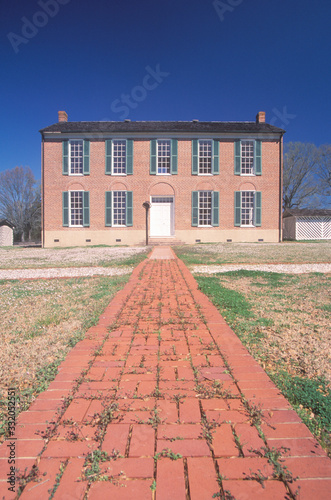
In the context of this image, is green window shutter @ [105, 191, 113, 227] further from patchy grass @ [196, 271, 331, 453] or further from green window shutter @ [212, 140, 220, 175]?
patchy grass @ [196, 271, 331, 453]

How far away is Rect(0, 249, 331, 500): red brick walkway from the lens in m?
1.15

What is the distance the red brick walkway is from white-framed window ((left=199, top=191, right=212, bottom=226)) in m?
17.0

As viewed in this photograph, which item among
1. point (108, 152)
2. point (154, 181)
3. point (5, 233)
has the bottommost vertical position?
point (5, 233)

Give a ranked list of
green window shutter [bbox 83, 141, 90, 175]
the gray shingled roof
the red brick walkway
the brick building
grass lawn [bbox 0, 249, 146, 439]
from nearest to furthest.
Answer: the red brick walkway → grass lawn [bbox 0, 249, 146, 439] → the gray shingled roof → green window shutter [bbox 83, 141, 90, 175] → the brick building

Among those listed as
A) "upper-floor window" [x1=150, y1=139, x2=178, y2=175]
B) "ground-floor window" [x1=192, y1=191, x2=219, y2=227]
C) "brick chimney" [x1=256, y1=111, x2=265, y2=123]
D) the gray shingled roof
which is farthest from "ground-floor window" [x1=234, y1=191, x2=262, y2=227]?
"brick chimney" [x1=256, y1=111, x2=265, y2=123]

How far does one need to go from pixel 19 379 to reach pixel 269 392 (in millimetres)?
1652

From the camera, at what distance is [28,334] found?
2.74 metres

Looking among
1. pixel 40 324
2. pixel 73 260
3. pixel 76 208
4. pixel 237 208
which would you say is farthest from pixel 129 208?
pixel 40 324

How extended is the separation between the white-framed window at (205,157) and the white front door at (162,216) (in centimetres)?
288

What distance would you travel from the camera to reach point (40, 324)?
3.01 meters

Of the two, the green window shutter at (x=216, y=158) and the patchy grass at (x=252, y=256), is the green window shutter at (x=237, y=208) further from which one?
the patchy grass at (x=252, y=256)

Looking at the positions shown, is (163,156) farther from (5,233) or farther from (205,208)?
(5,233)

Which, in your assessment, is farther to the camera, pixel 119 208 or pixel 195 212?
pixel 119 208

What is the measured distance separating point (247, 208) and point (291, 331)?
57.1ft
